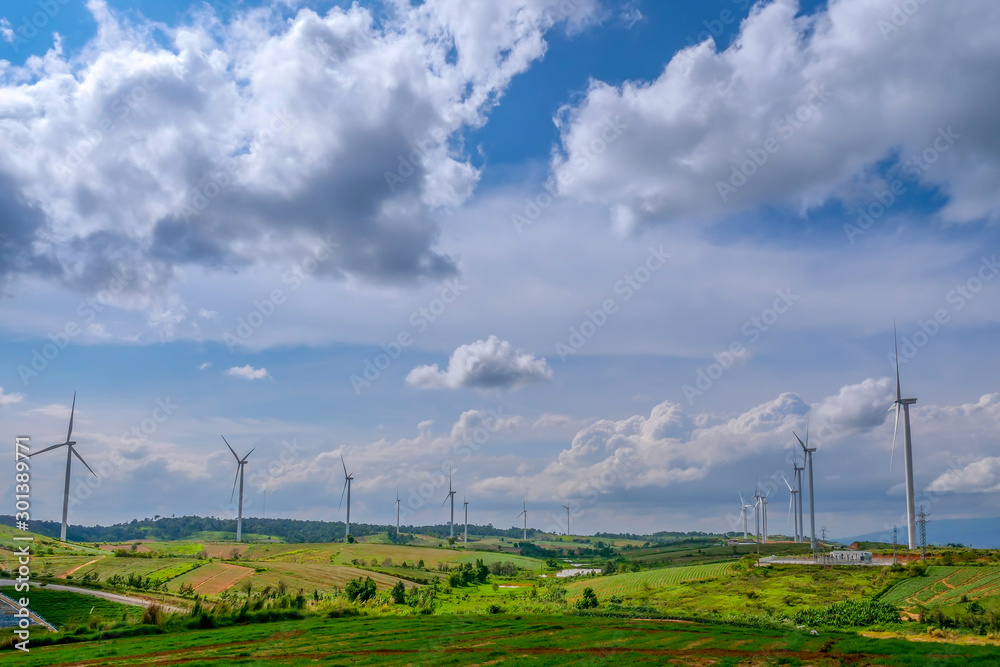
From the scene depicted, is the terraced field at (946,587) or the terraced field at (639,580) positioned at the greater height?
the terraced field at (946,587)

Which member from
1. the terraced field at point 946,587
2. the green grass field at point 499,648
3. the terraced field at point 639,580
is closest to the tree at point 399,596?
the green grass field at point 499,648

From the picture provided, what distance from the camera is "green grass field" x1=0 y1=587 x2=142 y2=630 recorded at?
61.0 metres

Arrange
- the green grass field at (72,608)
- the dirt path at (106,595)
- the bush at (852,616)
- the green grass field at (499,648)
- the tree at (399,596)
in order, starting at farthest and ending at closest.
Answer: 1. the tree at (399,596)
2. the bush at (852,616)
3. the dirt path at (106,595)
4. the green grass field at (72,608)
5. the green grass field at (499,648)

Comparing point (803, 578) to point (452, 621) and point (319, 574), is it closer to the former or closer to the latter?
point (452, 621)

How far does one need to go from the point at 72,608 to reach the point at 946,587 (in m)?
116

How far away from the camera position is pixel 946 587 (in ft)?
349

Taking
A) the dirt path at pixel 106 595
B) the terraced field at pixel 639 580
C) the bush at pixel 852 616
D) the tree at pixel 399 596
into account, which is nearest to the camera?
the dirt path at pixel 106 595

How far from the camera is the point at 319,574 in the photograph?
15288cm

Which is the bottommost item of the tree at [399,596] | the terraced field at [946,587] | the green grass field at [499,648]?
the tree at [399,596]

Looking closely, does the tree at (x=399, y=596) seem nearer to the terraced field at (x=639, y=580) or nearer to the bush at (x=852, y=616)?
the terraced field at (x=639, y=580)

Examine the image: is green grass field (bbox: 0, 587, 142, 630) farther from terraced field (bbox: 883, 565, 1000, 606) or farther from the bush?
terraced field (bbox: 883, 565, 1000, 606)

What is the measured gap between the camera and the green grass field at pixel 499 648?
44.7m

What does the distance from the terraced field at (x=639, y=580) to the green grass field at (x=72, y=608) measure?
93.9 m

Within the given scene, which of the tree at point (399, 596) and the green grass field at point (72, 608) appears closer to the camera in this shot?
the green grass field at point (72, 608)
